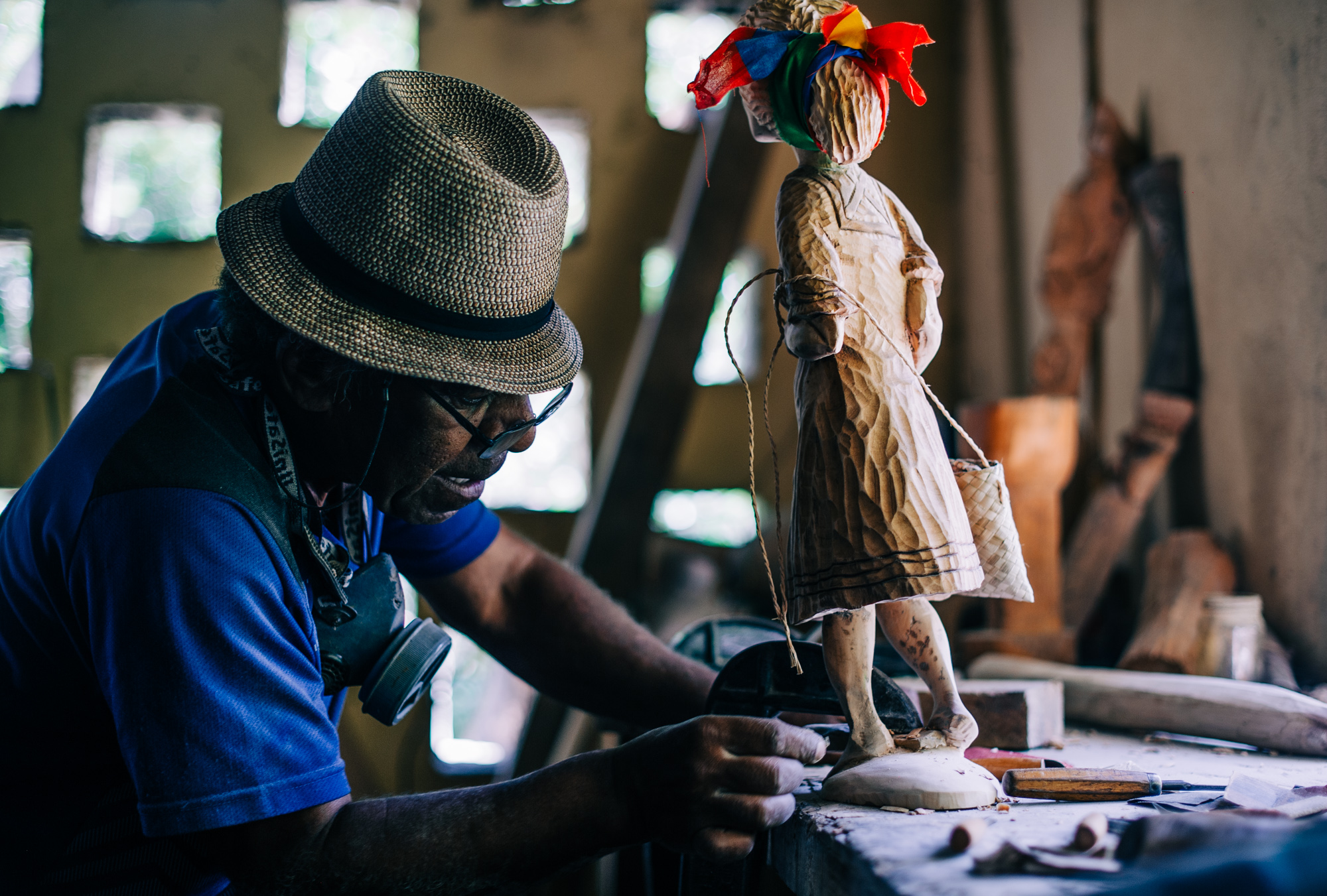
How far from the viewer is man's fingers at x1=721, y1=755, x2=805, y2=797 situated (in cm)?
90

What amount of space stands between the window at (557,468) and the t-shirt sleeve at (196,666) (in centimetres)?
319

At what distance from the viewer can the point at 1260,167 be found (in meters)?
1.72

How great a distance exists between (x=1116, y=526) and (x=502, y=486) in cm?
263

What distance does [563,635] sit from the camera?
147 centimetres

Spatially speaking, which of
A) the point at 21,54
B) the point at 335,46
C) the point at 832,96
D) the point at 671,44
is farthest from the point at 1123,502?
the point at 21,54

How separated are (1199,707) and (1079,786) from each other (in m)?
0.49

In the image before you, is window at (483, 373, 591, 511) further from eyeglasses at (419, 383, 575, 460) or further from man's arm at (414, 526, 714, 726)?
eyeglasses at (419, 383, 575, 460)

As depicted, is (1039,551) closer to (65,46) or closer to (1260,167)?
(1260,167)

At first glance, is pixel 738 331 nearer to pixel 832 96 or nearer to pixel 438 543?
pixel 438 543

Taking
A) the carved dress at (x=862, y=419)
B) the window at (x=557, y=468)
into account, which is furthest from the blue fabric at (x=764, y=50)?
the window at (x=557, y=468)

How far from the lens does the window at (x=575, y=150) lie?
4250 millimetres

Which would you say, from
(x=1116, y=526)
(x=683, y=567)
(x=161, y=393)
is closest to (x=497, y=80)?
(x=683, y=567)

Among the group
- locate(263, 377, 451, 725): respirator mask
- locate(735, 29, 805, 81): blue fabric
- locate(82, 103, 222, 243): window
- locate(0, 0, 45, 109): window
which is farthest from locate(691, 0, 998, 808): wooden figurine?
locate(0, 0, 45, 109): window

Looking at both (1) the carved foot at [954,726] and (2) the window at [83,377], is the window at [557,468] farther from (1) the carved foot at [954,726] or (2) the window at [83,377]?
(1) the carved foot at [954,726]
